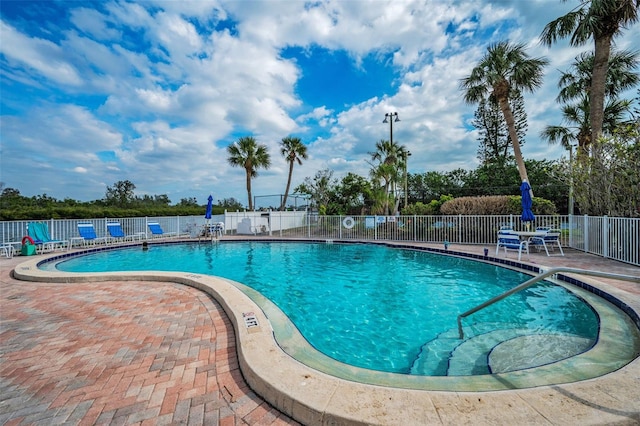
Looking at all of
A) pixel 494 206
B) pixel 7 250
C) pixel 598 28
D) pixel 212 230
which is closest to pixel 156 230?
pixel 212 230

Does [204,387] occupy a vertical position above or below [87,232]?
below

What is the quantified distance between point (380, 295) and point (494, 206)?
9.63 meters

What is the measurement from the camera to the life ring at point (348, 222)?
14.2 meters

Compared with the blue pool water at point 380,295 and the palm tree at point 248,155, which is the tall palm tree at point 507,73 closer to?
the blue pool water at point 380,295

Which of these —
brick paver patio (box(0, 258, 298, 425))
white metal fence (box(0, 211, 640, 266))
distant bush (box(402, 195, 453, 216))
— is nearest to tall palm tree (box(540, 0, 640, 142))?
white metal fence (box(0, 211, 640, 266))

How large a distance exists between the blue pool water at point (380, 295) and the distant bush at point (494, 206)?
4.38m

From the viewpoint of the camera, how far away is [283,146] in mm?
23953

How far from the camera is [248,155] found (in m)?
21.9

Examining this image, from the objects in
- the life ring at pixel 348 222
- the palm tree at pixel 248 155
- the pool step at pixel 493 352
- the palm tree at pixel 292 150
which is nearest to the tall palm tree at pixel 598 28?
the life ring at pixel 348 222

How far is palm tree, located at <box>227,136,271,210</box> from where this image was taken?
71.4 feet

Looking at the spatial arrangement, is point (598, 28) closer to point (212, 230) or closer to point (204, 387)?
point (204, 387)

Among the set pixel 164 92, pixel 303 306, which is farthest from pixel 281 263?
pixel 164 92

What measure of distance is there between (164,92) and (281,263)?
838cm

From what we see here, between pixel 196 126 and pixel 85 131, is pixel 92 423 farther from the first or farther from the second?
pixel 85 131
